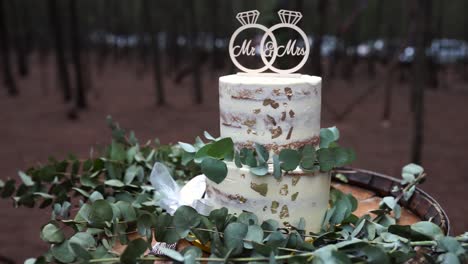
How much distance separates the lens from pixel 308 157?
174cm

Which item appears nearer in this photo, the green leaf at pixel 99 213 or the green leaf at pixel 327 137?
the green leaf at pixel 99 213

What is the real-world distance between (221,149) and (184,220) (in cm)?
31

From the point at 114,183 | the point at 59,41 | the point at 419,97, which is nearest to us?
the point at 114,183

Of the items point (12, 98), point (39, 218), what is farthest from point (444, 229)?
point (12, 98)

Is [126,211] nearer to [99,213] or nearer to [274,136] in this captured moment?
[99,213]

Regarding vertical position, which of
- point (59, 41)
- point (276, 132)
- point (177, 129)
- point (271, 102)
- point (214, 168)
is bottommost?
point (177, 129)

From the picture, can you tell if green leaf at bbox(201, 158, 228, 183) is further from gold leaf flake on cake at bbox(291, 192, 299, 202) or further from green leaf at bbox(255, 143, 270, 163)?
gold leaf flake on cake at bbox(291, 192, 299, 202)

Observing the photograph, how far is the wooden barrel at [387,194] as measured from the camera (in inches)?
76.2

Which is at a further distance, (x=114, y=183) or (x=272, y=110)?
(x=114, y=183)

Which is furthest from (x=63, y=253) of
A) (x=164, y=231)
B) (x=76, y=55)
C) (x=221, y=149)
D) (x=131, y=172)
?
(x=76, y=55)

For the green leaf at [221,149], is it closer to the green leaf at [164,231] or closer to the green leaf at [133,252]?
the green leaf at [164,231]

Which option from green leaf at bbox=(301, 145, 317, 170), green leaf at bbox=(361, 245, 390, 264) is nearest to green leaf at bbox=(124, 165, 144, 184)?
green leaf at bbox=(301, 145, 317, 170)

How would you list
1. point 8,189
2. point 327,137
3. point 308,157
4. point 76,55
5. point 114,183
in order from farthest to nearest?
point 76,55, point 8,189, point 114,183, point 327,137, point 308,157

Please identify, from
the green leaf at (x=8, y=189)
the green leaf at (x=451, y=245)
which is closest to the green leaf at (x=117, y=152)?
the green leaf at (x=8, y=189)
